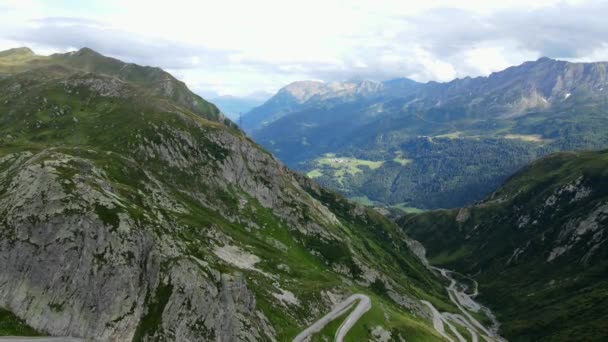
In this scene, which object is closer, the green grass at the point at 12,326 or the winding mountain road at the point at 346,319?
the green grass at the point at 12,326

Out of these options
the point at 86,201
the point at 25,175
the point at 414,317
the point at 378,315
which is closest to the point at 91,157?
the point at 25,175

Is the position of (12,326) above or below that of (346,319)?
above

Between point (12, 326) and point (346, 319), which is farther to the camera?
point (346, 319)

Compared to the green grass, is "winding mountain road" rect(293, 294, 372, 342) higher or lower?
lower

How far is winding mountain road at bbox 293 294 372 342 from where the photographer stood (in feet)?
426

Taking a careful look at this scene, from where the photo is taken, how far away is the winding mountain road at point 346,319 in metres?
130

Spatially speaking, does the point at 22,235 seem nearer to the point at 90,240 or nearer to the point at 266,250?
the point at 90,240

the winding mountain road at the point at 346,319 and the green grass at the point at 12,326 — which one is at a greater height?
the green grass at the point at 12,326

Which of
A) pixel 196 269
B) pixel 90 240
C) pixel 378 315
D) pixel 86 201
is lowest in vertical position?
pixel 378 315

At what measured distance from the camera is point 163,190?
173250 millimetres

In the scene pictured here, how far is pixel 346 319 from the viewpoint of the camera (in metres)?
147

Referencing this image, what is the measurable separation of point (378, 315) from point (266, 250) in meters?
48.4

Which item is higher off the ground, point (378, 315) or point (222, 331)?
point (222, 331)

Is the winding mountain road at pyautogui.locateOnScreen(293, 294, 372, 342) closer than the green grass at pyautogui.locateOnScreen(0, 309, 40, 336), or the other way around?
the green grass at pyautogui.locateOnScreen(0, 309, 40, 336)
